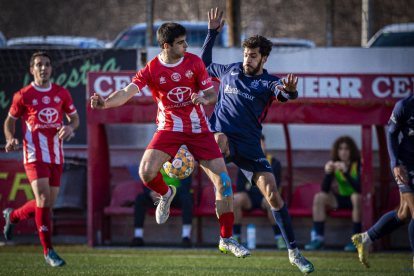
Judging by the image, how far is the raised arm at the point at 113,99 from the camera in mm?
4091

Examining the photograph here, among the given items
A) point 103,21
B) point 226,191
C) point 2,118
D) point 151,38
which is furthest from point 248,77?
point 103,21

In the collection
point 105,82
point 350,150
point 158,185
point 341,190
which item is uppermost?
point 105,82

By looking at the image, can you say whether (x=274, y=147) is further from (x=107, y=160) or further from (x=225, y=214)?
(x=225, y=214)

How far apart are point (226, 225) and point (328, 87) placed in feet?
10.5

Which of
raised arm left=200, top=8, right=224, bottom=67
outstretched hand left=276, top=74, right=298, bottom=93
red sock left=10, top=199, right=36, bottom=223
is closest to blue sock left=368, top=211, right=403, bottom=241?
outstretched hand left=276, top=74, right=298, bottom=93

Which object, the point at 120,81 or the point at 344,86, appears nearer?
the point at 344,86

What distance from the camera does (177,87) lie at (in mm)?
4660

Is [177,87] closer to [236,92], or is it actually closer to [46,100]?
[236,92]

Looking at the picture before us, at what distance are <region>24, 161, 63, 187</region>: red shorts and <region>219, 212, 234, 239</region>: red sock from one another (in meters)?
2.23

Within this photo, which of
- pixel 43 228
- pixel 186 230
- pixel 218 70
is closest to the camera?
pixel 218 70

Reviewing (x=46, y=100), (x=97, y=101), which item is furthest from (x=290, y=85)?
A: (x=46, y=100)

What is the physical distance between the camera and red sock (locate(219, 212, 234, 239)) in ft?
15.5

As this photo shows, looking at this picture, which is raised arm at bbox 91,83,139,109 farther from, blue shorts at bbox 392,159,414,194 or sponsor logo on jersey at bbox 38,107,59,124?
blue shorts at bbox 392,159,414,194

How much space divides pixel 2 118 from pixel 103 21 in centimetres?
829
